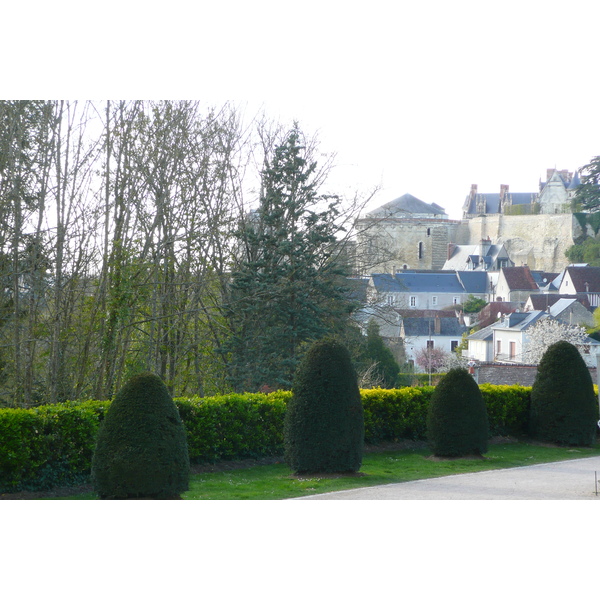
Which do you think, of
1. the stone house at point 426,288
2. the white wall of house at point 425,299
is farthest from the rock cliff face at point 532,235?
the white wall of house at point 425,299

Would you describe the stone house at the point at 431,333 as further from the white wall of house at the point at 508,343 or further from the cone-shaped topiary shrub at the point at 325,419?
the cone-shaped topiary shrub at the point at 325,419

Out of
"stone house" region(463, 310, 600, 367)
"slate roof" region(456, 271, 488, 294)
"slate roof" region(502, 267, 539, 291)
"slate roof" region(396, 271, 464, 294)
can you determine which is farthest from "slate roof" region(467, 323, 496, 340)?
"slate roof" region(502, 267, 539, 291)

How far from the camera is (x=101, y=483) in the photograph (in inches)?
227

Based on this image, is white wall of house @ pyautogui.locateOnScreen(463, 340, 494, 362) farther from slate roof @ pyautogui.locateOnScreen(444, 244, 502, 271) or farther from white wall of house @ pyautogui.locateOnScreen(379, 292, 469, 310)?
slate roof @ pyautogui.locateOnScreen(444, 244, 502, 271)

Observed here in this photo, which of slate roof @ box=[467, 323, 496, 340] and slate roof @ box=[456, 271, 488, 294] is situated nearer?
slate roof @ box=[467, 323, 496, 340]

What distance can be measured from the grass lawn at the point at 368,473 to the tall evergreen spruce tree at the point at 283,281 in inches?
173

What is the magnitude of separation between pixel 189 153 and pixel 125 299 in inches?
158

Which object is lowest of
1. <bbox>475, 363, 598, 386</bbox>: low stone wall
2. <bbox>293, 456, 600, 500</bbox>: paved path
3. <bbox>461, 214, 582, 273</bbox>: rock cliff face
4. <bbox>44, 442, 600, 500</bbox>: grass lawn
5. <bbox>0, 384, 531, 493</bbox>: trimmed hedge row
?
<bbox>293, 456, 600, 500</bbox>: paved path

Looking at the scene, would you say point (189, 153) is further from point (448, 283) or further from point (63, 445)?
point (448, 283)

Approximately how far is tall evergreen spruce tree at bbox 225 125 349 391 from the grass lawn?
4384 mm

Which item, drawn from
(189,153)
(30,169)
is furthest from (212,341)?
(30,169)

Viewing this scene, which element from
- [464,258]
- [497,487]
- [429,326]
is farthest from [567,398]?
[464,258]

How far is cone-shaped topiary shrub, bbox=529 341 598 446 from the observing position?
33.8 ft

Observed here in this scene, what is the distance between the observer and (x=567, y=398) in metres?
10.4
